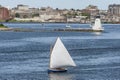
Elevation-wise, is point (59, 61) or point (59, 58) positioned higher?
point (59, 58)

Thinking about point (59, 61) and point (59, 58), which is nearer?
point (59, 61)

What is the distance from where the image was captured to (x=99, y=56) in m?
84.5

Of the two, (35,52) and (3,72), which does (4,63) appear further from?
(35,52)

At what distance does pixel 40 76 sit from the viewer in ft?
204

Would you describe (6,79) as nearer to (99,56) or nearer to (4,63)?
(4,63)

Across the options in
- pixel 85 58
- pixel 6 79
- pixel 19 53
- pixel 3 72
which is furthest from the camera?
pixel 19 53

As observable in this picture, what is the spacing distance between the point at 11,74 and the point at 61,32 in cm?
11766

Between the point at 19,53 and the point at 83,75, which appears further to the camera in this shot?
the point at 19,53

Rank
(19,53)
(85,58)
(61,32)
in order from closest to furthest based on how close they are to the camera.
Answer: (85,58), (19,53), (61,32)

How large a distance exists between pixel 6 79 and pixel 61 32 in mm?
121018

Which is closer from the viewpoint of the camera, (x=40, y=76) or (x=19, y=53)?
(x=40, y=76)

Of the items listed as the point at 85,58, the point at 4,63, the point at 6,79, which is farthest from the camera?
the point at 85,58

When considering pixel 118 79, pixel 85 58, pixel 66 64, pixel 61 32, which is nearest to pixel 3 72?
pixel 66 64

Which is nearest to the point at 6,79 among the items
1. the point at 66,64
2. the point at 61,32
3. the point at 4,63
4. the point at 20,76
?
the point at 20,76
